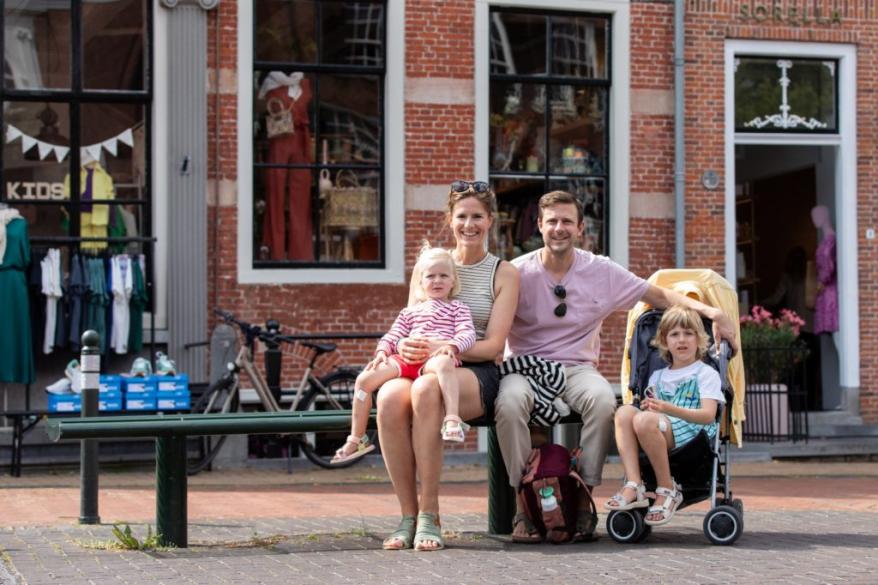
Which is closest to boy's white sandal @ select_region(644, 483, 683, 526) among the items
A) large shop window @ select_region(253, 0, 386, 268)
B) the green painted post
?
the green painted post

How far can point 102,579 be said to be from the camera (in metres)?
6.57

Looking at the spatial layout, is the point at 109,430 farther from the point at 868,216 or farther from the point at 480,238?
the point at 868,216

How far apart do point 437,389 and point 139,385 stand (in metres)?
6.58

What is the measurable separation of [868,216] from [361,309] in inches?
210

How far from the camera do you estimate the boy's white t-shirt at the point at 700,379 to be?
758 centimetres

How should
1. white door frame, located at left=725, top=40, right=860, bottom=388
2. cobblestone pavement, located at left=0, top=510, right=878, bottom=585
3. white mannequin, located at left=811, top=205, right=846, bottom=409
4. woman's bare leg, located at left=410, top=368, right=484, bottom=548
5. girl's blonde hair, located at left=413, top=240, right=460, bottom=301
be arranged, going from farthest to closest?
white mannequin, located at left=811, top=205, right=846, bottom=409 → white door frame, located at left=725, top=40, right=860, bottom=388 → girl's blonde hair, located at left=413, top=240, right=460, bottom=301 → woman's bare leg, located at left=410, top=368, right=484, bottom=548 → cobblestone pavement, located at left=0, top=510, right=878, bottom=585

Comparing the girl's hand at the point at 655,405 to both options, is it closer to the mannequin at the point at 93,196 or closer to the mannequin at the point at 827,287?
the mannequin at the point at 93,196

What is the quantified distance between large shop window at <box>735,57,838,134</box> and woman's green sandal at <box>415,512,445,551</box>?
957 cm

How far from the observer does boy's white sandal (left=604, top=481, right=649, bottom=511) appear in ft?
24.3

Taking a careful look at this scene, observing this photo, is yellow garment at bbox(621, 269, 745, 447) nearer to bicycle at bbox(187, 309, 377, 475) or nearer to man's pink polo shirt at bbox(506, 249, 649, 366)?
man's pink polo shirt at bbox(506, 249, 649, 366)

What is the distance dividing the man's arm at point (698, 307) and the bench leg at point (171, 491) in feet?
7.94

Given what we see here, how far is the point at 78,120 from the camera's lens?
46.3 feet

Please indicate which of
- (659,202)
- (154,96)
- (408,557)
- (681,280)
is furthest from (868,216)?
(408,557)

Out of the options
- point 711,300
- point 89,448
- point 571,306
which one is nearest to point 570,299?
point 571,306
